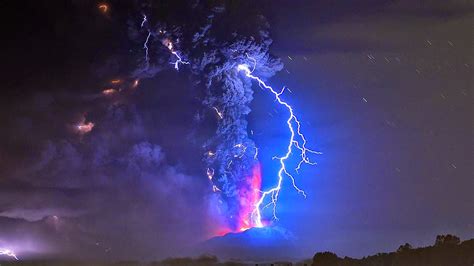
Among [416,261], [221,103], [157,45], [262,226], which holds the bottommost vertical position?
[416,261]

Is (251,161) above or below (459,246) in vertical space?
above

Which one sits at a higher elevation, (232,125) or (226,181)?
(232,125)

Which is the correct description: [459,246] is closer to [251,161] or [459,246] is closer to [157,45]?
[251,161]

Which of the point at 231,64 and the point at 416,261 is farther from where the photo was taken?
the point at 231,64

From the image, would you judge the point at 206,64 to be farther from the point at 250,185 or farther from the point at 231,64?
the point at 250,185

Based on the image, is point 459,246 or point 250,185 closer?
point 459,246

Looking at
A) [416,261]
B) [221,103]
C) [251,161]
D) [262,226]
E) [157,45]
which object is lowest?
[416,261]

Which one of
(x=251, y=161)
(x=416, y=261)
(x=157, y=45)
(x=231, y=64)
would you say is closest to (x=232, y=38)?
(x=231, y=64)

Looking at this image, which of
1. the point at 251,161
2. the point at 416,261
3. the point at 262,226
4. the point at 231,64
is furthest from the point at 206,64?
the point at 416,261

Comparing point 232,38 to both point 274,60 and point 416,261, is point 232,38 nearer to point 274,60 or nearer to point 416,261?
point 274,60
